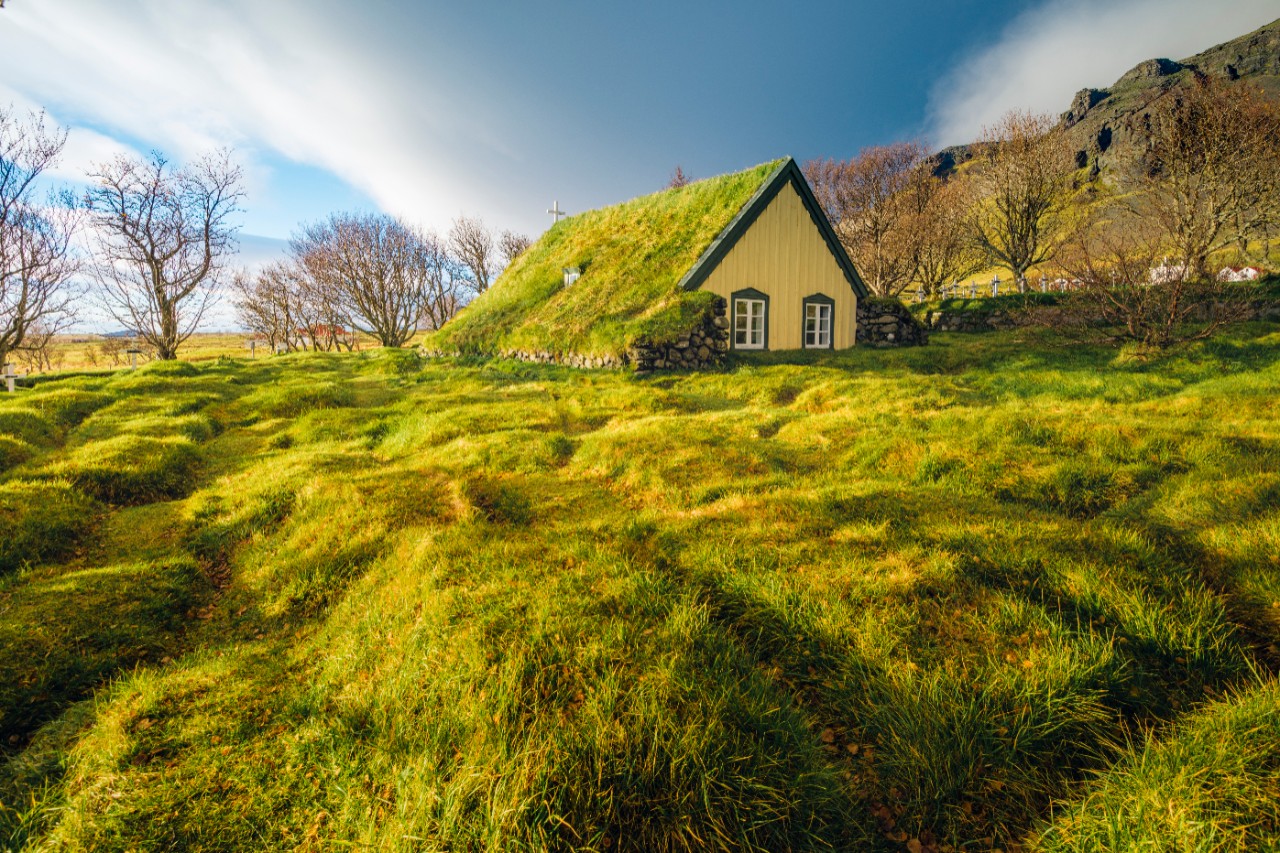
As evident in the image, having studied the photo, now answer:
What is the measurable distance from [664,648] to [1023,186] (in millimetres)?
40402

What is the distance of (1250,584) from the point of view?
11.9 ft

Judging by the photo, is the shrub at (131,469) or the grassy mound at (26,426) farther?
the grassy mound at (26,426)

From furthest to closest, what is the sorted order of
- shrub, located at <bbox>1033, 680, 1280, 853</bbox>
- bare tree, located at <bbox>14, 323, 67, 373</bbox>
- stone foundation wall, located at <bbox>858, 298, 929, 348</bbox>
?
bare tree, located at <bbox>14, 323, 67, 373</bbox> < stone foundation wall, located at <bbox>858, 298, 929, 348</bbox> < shrub, located at <bbox>1033, 680, 1280, 853</bbox>

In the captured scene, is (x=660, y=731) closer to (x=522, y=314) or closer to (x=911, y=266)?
(x=522, y=314)

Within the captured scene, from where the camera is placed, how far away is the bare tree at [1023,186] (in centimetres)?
3077

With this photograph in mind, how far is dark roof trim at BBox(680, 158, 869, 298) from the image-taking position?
1725 cm

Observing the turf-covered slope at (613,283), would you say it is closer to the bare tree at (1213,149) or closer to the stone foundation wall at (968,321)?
the stone foundation wall at (968,321)

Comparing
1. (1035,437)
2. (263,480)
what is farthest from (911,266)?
(263,480)

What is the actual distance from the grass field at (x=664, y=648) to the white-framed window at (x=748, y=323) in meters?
11.0

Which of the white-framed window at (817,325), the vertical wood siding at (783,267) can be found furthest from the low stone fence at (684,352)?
the white-framed window at (817,325)

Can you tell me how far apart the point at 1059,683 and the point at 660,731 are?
2.23 meters

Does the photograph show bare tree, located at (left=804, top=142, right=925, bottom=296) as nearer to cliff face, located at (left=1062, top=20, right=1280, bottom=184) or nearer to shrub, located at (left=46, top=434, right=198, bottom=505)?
shrub, located at (left=46, top=434, right=198, bottom=505)

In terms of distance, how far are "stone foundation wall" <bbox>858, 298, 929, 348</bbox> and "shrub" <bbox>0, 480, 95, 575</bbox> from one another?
22476 mm

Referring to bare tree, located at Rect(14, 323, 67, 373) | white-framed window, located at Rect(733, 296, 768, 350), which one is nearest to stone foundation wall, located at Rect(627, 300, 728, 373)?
white-framed window, located at Rect(733, 296, 768, 350)
